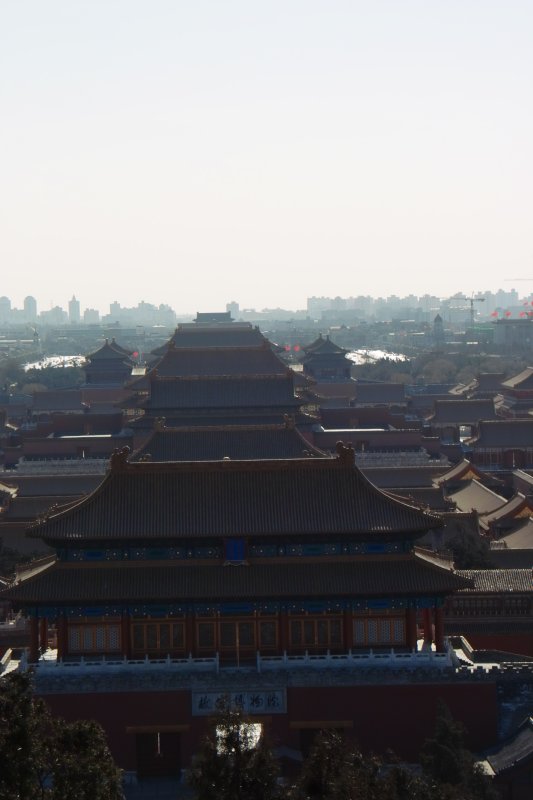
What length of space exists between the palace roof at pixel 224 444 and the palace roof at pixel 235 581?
11.4m

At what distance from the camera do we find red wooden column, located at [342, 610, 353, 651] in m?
28.9

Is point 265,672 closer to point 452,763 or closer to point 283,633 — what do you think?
point 283,633

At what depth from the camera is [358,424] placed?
62.0 metres

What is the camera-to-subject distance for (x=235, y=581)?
93.6 ft

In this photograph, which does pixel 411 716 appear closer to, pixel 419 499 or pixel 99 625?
pixel 99 625

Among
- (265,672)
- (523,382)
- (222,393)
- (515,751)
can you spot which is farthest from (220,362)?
(515,751)

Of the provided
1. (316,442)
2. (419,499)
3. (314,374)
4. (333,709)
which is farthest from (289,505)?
(314,374)

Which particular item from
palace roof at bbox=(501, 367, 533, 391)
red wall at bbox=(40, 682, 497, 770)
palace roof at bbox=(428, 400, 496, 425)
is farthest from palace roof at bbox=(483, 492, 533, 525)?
palace roof at bbox=(501, 367, 533, 391)

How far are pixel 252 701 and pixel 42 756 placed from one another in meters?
11.3

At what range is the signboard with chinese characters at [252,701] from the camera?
28.1 metres

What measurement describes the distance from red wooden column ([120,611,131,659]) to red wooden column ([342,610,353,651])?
182 inches

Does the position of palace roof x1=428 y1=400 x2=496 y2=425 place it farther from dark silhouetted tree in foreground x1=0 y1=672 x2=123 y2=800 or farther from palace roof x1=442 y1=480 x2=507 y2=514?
dark silhouetted tree in foreground x1=0 y1=672 x2=123 y2=800

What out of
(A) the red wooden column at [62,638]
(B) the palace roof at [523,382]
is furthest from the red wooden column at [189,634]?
(B) the palace roof at [523,382]

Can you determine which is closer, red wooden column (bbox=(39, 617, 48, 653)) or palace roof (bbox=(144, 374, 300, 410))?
red wooden column (bbox=(39, 617, 48, 653))
